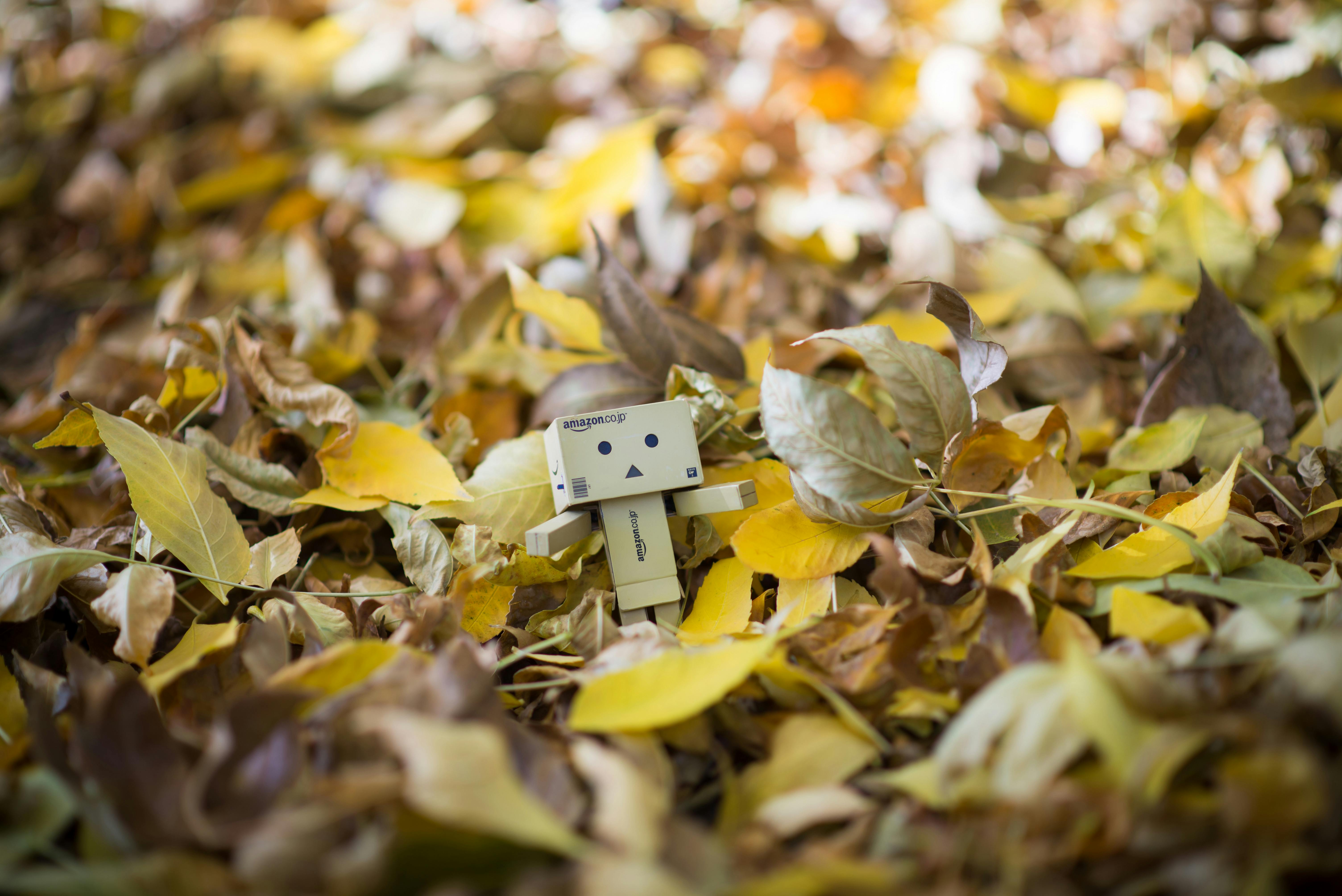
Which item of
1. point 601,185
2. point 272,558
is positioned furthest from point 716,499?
point 601,185

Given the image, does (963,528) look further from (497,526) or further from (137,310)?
(137,310)

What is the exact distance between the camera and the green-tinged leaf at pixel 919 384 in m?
0.37

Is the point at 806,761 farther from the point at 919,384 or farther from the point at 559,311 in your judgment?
the point at 559,311

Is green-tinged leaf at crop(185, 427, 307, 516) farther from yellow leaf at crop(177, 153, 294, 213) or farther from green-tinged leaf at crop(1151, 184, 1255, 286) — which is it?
green-tinged leaf at crop(1151, 184, 1255, 286)

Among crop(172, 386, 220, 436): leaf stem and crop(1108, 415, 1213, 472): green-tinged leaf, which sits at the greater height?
crop(172, 386, 220, 436): leaf stem

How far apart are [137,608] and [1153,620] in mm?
431

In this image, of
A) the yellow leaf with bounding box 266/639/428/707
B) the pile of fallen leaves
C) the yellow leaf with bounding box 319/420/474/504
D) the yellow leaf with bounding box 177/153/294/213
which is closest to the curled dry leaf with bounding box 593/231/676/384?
the pile of fallen leaves

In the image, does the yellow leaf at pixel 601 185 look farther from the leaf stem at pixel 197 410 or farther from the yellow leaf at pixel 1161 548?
the yellow leaf at pixel 1161 548

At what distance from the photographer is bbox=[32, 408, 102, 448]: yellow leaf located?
42cm

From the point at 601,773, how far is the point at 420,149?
2.48ft

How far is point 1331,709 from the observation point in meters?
0.25

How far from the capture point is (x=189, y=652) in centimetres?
36

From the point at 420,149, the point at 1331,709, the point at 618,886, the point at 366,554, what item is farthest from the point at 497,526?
the point at 420,149

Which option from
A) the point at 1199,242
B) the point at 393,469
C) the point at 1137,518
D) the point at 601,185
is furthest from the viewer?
the point at 601,185
